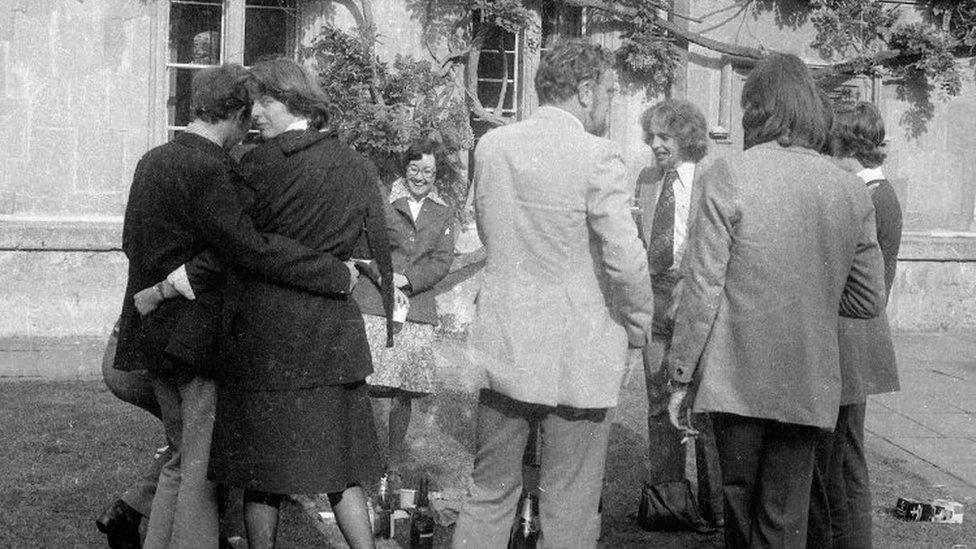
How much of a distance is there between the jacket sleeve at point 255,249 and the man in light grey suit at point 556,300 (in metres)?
0.52

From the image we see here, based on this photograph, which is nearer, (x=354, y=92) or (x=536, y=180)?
(x=536, y=180)

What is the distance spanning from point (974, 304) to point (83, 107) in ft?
27.4

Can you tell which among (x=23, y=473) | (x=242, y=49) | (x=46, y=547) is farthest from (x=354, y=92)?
(x=46, y=547)

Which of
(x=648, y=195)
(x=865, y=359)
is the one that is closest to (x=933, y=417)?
(x=648, y=195)

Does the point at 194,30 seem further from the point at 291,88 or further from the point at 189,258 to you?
the point at 291,88

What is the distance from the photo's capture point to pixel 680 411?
4.37 meters

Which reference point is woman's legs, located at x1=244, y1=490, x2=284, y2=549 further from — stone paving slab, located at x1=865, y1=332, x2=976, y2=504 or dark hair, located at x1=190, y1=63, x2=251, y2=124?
stone paving slab, located at x1=865, y1=332, x2=976, y2=504

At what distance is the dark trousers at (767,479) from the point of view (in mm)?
4094

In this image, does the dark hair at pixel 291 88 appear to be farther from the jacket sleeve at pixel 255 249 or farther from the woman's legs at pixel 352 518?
the woman's legs at pixel 352 518

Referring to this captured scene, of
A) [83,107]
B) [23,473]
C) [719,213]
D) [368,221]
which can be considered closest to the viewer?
[719,213]

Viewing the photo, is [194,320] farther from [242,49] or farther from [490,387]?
[242,49]

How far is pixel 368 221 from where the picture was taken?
4453 millimetres

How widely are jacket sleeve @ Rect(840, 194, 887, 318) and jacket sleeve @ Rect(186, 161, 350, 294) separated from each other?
1693mm

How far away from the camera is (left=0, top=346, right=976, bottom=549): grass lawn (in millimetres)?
Answer: 5414
